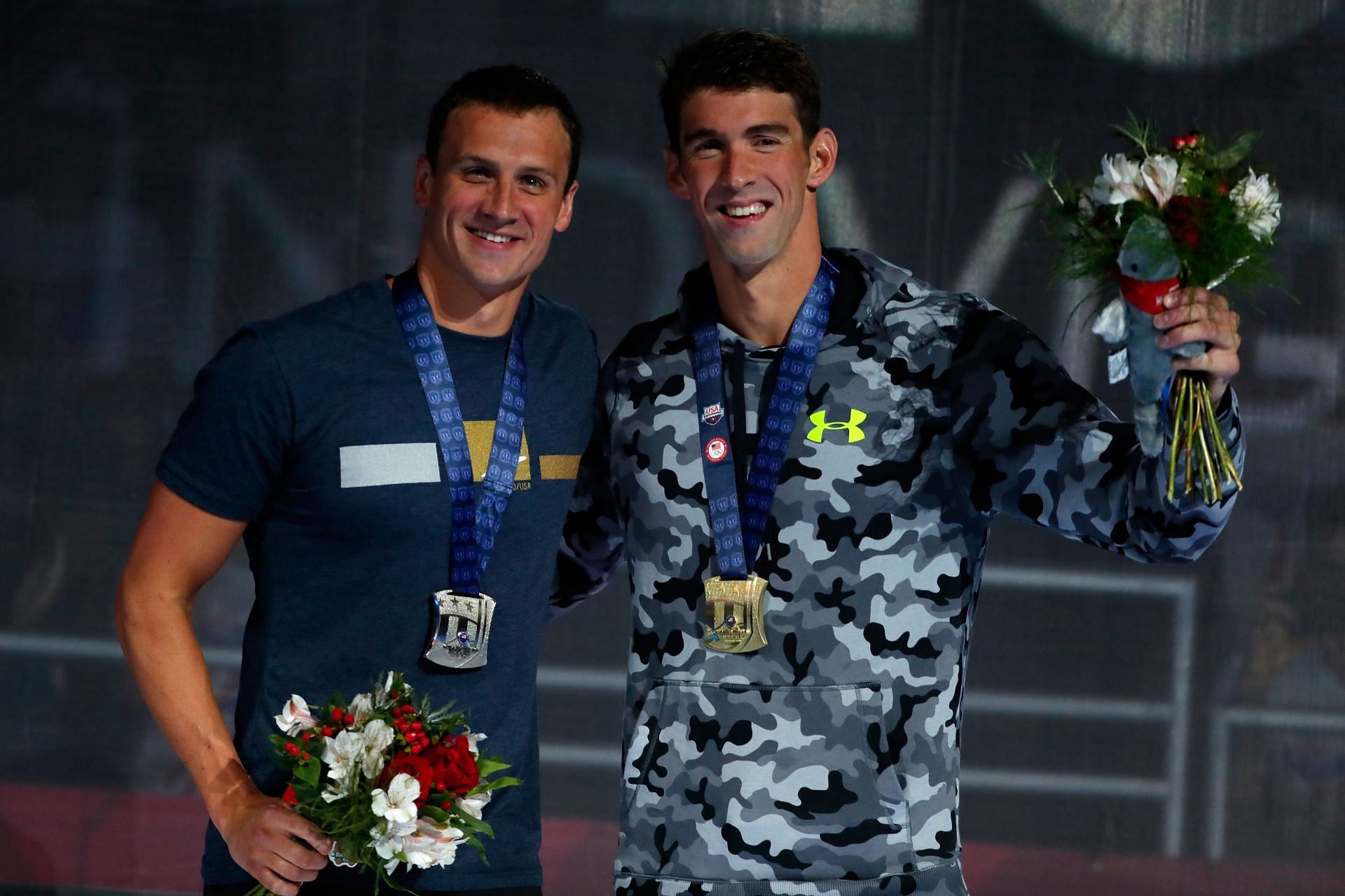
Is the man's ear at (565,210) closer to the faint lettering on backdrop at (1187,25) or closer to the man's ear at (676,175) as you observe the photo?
the man's ear at (676,175)

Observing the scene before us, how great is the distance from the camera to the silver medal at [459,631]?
2.19 m

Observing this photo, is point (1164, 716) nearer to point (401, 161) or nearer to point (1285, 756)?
point (1285, 756)

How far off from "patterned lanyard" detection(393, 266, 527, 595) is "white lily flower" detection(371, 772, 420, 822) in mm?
428

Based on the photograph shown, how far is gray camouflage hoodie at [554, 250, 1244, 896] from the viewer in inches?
84.8

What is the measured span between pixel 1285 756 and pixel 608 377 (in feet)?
10.4

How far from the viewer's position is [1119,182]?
177 centimetres

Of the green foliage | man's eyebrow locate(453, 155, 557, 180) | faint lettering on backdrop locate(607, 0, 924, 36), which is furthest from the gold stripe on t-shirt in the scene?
faint lettering on backdrop locate(607, 0, 924, 36)

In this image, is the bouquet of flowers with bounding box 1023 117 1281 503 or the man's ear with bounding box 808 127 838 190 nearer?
the bouquet of flowers with bounding box 1023 117 1281 503

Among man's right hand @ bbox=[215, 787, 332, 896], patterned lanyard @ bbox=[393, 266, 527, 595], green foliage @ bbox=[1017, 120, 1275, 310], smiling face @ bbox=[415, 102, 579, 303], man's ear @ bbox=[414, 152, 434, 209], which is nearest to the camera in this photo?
green foliage @ bbox=[1017, 120, 1275, 310]

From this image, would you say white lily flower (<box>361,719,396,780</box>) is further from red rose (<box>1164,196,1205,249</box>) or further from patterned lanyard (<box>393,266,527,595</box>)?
red rose (<box>1164,196,1205,249</box>)

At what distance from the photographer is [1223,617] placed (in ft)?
15.2

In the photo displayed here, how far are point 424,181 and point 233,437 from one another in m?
0.59

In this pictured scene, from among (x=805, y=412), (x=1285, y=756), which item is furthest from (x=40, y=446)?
(x=1285, y=756)

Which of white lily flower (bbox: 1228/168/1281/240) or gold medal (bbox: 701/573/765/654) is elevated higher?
white lily flower (bbox: 1228/168/1281/240)
